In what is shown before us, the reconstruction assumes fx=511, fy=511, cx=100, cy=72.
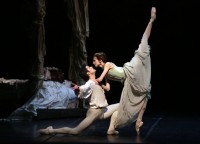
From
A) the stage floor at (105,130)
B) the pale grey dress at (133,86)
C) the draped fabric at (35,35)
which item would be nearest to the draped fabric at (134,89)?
the pale grey dress at (133,86)

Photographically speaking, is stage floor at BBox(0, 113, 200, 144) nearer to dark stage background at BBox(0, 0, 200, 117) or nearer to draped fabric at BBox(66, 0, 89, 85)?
draped fabric at BBox(66, 0, 89, 85)

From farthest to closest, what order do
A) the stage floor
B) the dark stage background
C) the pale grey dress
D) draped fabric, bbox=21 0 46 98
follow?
the dark stage background → draped fabric, bbox=21 0 46 98 → the pale grey dress → the stage floor

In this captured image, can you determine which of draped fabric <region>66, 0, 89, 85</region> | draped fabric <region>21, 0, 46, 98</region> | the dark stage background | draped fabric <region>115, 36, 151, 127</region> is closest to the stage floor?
draped fabric <region>115, 36, 151, 127</region>

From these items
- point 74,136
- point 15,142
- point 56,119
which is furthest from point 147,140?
point 56,119

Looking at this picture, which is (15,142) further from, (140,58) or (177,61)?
(177,61)

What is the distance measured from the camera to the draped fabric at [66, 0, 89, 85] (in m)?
9.47

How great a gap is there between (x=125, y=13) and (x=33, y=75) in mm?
3826

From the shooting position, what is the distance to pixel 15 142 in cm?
508

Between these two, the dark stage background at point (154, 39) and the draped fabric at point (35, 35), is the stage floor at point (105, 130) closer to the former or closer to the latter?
the draped fabric at point (35, 35)

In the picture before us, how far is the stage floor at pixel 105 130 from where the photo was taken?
5.32 metres

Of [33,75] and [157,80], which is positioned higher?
[33,75]

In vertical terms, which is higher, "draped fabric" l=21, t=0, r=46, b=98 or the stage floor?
"draped fabric" l=21, t=0, r=46, b=98

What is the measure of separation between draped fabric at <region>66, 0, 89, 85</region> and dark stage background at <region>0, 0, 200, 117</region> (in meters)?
1.01

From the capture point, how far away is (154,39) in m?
11.5
